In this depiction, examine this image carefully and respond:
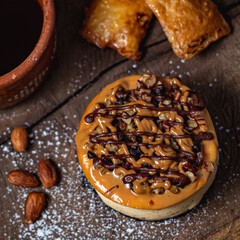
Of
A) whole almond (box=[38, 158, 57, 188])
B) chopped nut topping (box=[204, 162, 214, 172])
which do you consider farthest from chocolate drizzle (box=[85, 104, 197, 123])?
whole almond (box=[38, 158, 57, 188])

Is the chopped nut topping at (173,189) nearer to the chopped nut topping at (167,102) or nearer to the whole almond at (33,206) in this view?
the chopped nut topping at (167,102)

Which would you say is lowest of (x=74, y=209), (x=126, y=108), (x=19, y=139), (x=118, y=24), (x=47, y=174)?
(x=74, y=209)

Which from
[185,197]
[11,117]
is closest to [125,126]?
[185,197]

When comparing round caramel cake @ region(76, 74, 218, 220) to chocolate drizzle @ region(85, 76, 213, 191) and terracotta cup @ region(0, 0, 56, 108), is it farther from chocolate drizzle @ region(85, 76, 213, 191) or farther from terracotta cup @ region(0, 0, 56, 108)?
terracotta cup @ region(0, 0, 56, 108)

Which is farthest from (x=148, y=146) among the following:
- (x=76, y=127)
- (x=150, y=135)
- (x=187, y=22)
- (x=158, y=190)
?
(x=187, y=22)

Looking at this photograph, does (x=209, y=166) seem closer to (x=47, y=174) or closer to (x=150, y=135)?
(x=150, y=135)

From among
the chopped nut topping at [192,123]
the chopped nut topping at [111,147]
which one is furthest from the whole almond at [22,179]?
the chopped nut topping at [192,123]
